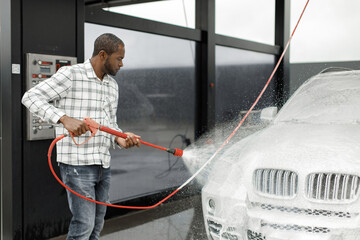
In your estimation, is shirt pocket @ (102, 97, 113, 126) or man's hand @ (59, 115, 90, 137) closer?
man's hand @ (59, 115, 90, 137)

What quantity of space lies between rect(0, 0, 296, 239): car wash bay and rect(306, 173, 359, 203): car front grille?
2.19 m

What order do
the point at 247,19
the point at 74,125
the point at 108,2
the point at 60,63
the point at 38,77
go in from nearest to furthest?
1. the point at 74,125
2. the point at 38,77
3. the point at 60,63
4. the point at 108,2
5. the point at 247,19

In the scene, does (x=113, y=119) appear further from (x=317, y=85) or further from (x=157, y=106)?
(x=157, y=106)

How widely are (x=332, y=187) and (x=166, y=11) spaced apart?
191 inches

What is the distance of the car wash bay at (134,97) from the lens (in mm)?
4770

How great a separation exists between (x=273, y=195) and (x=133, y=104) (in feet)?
11.0

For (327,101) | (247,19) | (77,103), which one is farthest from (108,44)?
(247,19)

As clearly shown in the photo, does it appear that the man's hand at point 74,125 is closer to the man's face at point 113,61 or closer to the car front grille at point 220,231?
the man's face at point 113,61

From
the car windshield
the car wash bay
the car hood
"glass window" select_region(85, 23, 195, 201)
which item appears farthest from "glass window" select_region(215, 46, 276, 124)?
the car hood

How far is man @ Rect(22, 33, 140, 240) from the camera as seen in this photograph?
340cm

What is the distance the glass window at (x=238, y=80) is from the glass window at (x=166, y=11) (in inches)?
36.1

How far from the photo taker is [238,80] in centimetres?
910

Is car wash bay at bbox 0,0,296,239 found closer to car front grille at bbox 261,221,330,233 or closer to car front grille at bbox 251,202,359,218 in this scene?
car front grille at bbox 251,202,359,218

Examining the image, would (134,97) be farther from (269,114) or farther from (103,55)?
(103,55)
